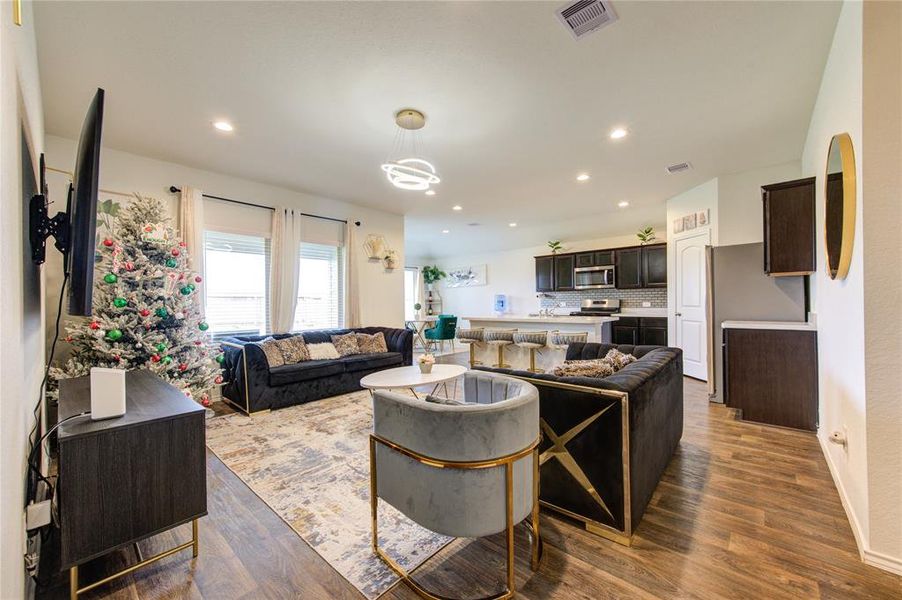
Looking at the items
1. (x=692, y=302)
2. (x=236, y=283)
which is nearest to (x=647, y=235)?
(x=692, y=302)

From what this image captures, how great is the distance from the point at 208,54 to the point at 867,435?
436 centimetres

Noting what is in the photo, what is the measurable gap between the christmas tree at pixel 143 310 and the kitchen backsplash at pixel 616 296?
23.3 ft

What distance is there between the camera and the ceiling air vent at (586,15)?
2.02 m

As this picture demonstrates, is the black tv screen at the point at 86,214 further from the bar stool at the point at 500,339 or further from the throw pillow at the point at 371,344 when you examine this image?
the bar stool at the point at 500,339

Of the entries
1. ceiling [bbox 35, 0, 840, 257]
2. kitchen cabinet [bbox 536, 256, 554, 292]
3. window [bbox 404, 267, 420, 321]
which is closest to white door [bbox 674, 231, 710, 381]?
ceiling [bbox 35, 0, 840, 257]

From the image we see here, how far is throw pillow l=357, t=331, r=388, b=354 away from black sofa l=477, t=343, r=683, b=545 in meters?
3.53

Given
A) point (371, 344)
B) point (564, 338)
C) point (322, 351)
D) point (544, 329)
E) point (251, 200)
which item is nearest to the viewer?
point (322, 351)

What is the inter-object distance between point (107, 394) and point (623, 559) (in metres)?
2.46

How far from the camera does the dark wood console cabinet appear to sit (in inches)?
54.2

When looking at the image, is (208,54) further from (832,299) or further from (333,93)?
(832,299)

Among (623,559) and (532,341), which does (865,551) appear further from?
(532,341)

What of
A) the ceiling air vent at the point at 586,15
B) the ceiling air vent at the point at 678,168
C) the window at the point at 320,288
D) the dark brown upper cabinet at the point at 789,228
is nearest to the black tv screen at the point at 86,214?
the ceiling air vent at the point at 586,15

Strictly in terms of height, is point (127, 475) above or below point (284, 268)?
below

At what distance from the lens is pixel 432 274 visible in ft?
36.8
